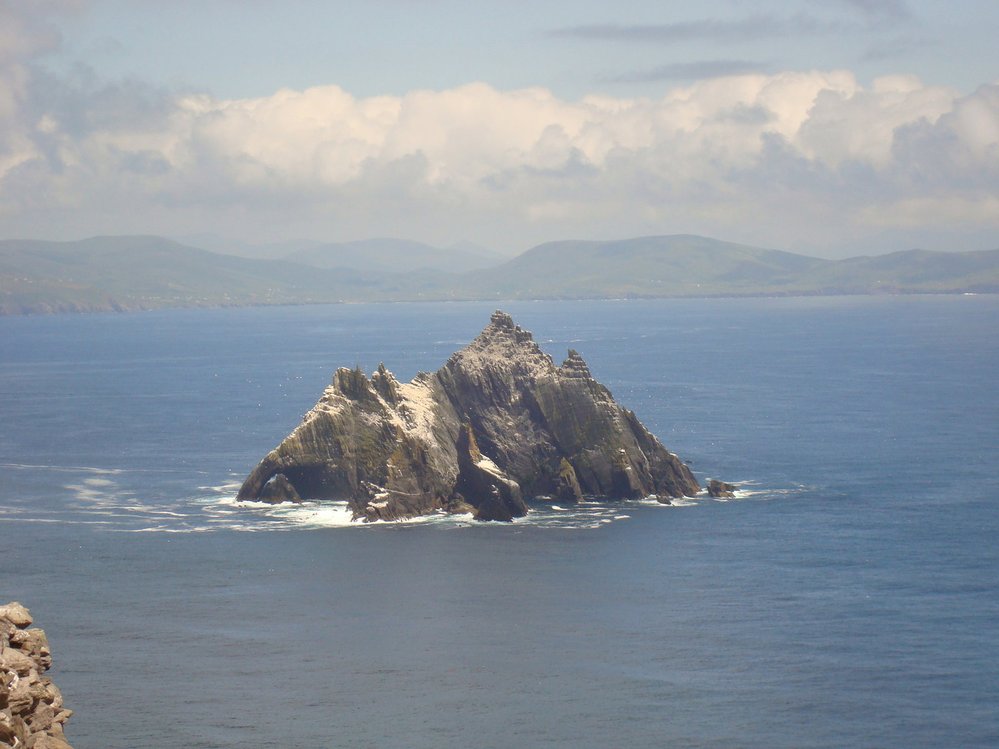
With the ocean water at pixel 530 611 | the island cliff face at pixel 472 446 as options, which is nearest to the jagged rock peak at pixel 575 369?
the island cliff face at pixel 472 446

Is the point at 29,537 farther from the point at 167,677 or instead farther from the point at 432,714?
the point at 432,714

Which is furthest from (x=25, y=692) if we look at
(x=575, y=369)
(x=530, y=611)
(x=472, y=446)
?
(x=575, y=369)

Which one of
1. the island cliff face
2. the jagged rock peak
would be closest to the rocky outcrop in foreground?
the island cliff face

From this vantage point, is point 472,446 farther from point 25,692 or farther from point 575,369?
point 25,692

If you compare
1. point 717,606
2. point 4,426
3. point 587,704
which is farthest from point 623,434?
point 4,426

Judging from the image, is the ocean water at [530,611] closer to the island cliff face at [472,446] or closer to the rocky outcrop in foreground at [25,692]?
the island cliff face at [472,446]
